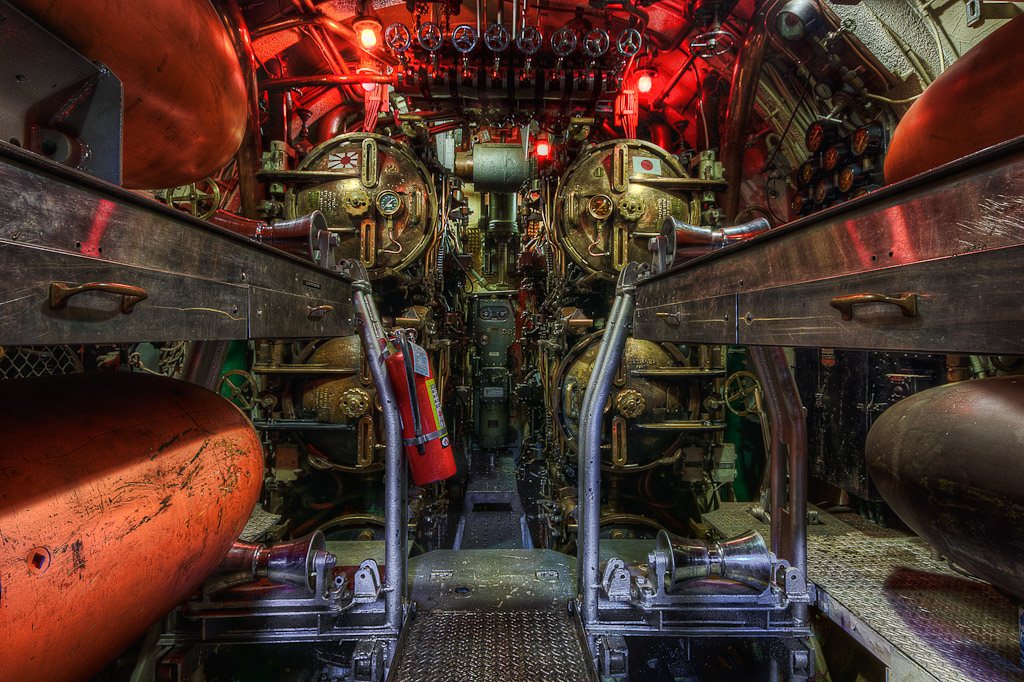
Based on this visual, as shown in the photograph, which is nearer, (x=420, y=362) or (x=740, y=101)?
(x=420, y=362)

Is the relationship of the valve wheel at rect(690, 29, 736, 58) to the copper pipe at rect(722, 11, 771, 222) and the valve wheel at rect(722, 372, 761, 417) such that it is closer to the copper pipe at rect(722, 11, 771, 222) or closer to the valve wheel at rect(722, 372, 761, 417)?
the copper pipe at rect(722, 11, 771, 222)

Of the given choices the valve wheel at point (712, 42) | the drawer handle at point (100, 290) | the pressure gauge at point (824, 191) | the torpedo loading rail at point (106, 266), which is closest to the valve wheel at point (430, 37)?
the valve wheel at point (712, 42)

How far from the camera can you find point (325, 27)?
17.2 ft

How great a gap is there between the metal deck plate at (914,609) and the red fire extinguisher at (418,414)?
84.0 inches

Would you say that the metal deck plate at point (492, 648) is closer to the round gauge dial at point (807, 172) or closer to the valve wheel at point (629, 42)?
the valve wheel at point (629, 42)

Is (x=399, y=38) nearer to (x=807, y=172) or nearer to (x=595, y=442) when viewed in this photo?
(x=595, y=442)

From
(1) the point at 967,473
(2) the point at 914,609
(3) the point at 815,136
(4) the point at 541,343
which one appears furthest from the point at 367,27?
(2) the point at 914,609

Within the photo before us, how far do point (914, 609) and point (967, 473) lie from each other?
1546 millimetres

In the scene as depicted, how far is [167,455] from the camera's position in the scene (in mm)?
1273

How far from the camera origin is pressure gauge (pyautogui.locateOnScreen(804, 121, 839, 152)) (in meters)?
4.51

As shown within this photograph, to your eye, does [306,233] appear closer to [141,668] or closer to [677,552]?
[141,668]

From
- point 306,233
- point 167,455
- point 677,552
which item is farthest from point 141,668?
point 677,552

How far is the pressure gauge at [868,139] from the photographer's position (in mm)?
4047

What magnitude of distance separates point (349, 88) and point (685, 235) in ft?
18.9
